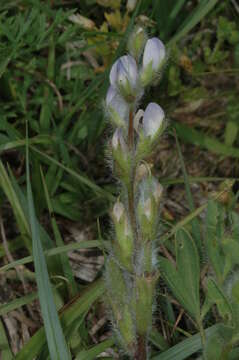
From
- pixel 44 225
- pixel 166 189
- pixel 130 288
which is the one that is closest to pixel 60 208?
pixel 44 225

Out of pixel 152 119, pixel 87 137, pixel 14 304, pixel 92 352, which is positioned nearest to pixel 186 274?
pixel 92 352

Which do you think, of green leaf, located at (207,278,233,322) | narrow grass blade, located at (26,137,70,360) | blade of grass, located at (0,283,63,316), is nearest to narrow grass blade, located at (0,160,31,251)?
blade of grass, located at (0,283,63,316)

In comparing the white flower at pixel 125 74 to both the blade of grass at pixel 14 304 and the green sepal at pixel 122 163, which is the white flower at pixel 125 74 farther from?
the blade of grass at pixel 14 304

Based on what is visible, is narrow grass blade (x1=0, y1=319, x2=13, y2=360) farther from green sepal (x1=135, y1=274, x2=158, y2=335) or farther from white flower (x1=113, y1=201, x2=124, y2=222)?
white flower (x1=113, y1=201, x2=124, y2=222)

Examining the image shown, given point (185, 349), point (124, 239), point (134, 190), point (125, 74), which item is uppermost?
point (125, 74)

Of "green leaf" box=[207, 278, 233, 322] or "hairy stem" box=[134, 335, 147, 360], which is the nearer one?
"green leaf" box=[207, 278, 233, 322]

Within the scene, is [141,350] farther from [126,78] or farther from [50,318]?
[126,78]

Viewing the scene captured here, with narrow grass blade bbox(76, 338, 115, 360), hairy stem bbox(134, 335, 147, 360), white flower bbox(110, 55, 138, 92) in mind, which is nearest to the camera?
white flower bbox(110, 55, 138, 92)
